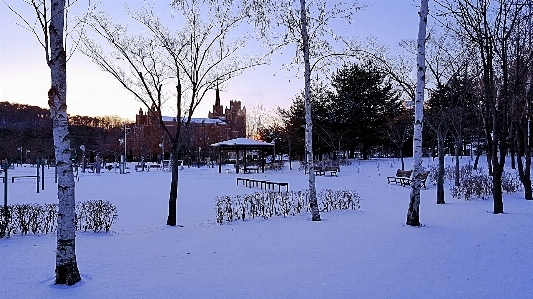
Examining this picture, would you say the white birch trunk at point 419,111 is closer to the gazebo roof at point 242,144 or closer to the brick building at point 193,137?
the gazebo roof at point 242,144

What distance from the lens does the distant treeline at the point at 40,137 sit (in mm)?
60431

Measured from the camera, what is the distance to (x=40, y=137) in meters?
70.5

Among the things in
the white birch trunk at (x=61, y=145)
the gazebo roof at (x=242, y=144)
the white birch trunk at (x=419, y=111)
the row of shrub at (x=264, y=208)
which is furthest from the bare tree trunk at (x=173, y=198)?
the gazebo roof at (x=242, y=144)

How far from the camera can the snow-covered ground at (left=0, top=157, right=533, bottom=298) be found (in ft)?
14.3

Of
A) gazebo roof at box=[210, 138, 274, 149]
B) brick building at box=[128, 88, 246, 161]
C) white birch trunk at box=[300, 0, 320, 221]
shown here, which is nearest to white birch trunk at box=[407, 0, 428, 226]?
white birch trunk at box=[300, 0, 320, 221]

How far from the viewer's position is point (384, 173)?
2798 centimetres

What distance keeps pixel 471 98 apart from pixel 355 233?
51.6ft

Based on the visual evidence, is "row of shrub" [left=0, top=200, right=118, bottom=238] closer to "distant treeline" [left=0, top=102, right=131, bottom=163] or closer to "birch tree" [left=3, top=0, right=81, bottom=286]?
"birch tree" [left=3, top=0, right=81, bottom=286]

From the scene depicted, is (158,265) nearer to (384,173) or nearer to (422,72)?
(422,72)

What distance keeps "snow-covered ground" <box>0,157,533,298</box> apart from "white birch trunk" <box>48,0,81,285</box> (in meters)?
0.25

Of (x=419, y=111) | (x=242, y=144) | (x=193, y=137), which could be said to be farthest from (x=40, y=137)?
(x=419, y=111)

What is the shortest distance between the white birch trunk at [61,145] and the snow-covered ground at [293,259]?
25 centimetres

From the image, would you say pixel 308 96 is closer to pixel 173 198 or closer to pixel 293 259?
pixel 173 198

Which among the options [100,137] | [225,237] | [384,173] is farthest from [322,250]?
[100,137]
